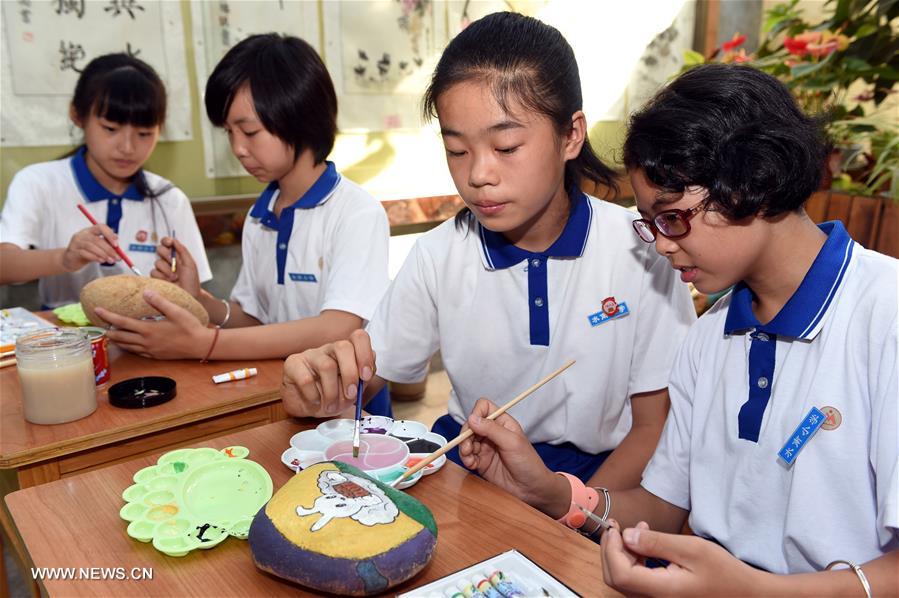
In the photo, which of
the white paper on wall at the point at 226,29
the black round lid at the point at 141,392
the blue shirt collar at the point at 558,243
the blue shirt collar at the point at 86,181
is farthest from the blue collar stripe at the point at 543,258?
the white paper on wall at the point at 226,29

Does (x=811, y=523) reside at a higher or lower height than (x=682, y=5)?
lower

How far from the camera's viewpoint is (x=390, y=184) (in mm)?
3426

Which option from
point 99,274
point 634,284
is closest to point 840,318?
point 634,284

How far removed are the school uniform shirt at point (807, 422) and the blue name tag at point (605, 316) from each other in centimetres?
24

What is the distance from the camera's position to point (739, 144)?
2.96 feet

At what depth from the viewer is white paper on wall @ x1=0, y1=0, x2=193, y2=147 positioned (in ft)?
8.25

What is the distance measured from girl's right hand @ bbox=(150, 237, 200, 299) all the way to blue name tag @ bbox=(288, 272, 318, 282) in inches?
11.4

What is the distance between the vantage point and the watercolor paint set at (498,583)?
70cm

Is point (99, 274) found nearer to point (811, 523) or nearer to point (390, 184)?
point (390, 184)

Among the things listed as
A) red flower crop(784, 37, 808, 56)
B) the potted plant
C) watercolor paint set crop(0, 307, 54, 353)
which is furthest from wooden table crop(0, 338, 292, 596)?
red flower crop(784, 37, 808, 56)

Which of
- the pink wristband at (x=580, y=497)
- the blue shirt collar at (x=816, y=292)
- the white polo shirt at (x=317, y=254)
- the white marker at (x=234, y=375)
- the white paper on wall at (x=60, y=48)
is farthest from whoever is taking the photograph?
the white paper on wall at (x=60, y=48)

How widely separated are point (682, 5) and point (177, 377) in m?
3.88

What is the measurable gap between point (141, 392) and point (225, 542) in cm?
62

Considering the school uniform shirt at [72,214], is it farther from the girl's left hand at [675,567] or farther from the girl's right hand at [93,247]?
the girl's left hand at [675,567]
